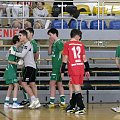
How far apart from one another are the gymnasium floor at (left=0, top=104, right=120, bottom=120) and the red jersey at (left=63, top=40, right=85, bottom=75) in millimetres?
1085

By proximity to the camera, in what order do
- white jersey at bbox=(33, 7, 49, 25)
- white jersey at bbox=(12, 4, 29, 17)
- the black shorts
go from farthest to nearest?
1. white jersey at bbox=(33, 7, 49, 25)
2. white jersey at bbox=(12, 4, 29, 17)
3. the black shorts

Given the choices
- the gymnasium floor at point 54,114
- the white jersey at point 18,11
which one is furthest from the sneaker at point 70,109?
the white jersey at point 18,11

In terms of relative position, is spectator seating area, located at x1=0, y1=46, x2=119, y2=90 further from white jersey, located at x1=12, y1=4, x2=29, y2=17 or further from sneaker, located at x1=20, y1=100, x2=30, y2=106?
white jersey, located at x1=12, y1=4, x2=29, y2=17

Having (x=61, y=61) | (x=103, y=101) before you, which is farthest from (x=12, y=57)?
(x=103, y=101)

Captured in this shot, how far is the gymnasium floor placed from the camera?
37.7 ft

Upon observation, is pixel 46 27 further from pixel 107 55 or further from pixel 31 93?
pixel 31 93

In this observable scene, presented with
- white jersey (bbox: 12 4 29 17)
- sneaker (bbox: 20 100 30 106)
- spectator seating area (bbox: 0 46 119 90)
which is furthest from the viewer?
white jersey (bbox: 12 4 29 17)

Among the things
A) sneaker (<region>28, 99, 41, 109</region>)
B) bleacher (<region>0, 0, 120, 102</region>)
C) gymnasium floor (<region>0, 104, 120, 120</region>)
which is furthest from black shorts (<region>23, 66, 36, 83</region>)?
bleacher (<region>0, 0, 120, 102</region>)

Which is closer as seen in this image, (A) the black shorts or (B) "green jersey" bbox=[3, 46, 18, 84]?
(A) the black shorts

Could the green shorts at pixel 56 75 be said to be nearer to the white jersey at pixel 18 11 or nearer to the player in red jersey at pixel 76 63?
the player in red jersey at pixel 76 63

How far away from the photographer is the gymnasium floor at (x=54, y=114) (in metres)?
11.5

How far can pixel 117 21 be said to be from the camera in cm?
1786

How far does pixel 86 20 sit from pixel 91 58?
7.67 feet

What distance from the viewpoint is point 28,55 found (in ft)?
42.8
